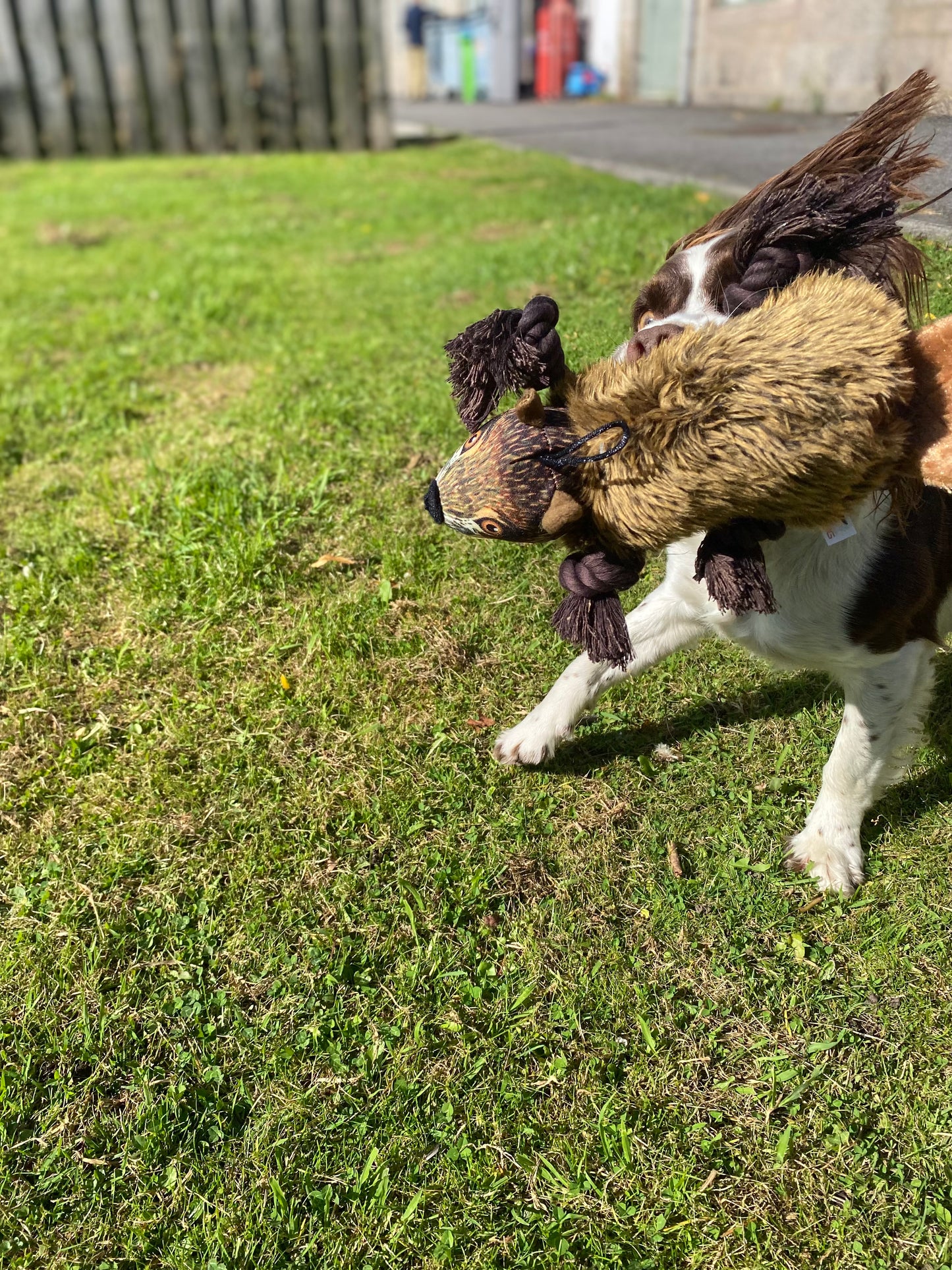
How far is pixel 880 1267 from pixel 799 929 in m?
0.80

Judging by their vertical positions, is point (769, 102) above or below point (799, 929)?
above

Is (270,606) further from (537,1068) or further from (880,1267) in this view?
(880,1267)

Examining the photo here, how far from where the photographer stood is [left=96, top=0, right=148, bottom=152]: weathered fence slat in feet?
37.3

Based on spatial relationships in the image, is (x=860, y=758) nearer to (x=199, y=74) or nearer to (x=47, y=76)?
(x=199, y=74)

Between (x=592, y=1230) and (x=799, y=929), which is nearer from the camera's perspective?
(x=592, y=1230)

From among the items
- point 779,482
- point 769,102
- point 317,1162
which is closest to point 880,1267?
point 317,1162

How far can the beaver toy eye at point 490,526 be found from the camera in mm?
1793

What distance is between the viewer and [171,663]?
3203 millimetres

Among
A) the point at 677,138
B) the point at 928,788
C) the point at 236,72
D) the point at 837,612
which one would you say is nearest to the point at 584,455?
the point at 837,612

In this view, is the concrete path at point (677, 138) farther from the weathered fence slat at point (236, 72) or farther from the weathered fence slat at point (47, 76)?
the weathered fence slat at point (47, 76)

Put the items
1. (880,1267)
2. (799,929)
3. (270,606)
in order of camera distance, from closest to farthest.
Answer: (880,1267), (799,929), (270,606)

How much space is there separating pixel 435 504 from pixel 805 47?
1422cm

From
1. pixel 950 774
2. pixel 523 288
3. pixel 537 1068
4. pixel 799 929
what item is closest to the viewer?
pixel 537 1068

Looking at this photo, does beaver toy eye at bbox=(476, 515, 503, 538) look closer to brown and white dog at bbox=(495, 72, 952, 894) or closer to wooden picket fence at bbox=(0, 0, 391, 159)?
brown and white dog at bbox=(495, 72, 952, 894)
